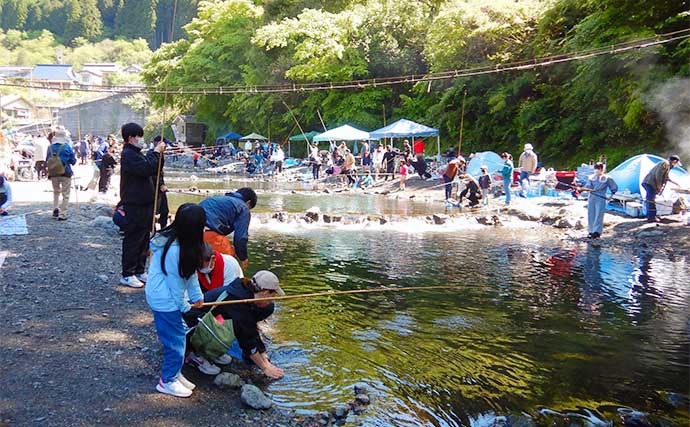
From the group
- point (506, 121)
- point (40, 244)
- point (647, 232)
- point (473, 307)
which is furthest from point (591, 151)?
point (40, 244)

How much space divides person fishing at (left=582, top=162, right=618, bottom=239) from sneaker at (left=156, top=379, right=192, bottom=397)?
10845 millimetres

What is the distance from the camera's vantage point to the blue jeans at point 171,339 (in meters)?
4.35

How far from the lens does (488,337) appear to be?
6684 mm

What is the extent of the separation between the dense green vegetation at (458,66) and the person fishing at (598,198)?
20.9 feet

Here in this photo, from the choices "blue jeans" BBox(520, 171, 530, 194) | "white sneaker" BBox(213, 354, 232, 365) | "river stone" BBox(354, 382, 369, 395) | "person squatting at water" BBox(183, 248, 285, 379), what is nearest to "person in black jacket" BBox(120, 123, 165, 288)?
"person squatting at water" BBox(183, 248, 285, 379)

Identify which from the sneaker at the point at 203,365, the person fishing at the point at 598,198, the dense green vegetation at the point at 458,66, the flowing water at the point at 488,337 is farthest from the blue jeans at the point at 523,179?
the sneaker at the point at 203,365

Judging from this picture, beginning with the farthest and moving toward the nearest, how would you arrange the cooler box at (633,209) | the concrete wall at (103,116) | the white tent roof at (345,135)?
the concrete wall at (103,116), the white tent roof at (345,135), the cooler box at (633,209)

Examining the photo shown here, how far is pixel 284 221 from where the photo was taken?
15992 millimetres

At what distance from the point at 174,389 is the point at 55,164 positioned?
834 centimetres

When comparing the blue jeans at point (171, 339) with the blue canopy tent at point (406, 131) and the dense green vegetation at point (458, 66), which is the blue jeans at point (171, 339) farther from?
the blue canopy tent at point (406, 131)

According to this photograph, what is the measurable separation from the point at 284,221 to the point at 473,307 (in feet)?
29.1

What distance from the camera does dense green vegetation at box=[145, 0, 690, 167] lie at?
746 inches

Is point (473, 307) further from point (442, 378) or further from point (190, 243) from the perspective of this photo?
point (190, 243)

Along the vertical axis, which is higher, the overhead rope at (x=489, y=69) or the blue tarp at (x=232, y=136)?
the overhead rope at (x=489, y=69)
